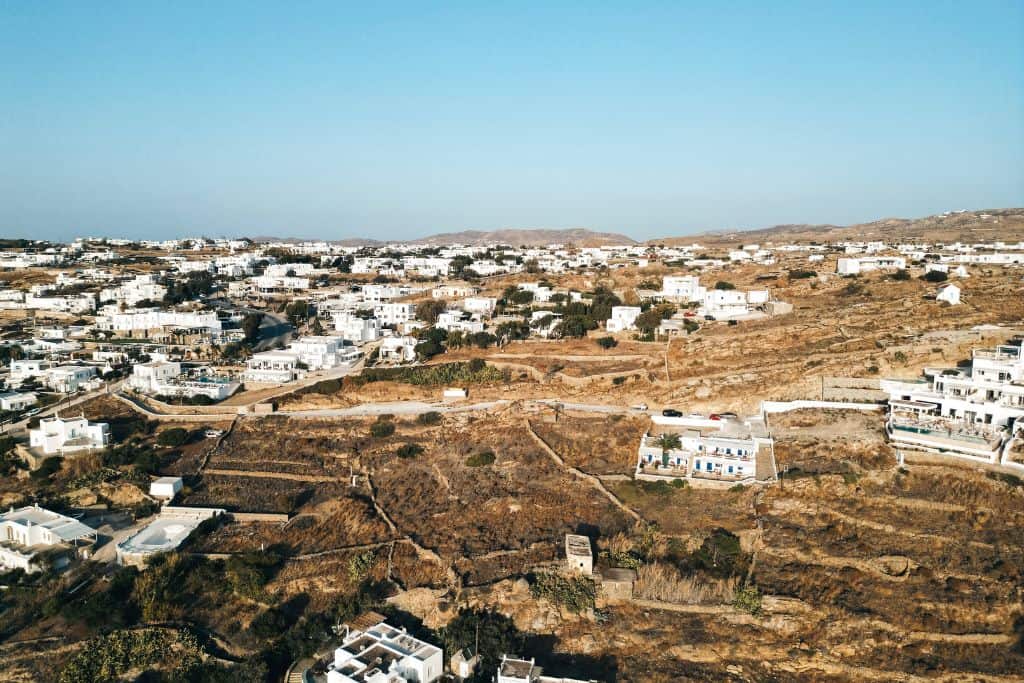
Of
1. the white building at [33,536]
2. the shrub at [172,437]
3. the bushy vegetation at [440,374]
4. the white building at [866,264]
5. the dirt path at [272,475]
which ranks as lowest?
the white building at [33,536]

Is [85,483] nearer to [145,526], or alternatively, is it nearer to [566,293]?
[145,526]

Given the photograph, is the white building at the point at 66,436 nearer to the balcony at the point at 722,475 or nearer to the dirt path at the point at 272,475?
the dirt path at the point at 272,475

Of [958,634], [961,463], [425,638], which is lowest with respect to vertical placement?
[425,638]

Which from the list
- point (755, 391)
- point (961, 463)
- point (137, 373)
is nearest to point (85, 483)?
point (137, 373)

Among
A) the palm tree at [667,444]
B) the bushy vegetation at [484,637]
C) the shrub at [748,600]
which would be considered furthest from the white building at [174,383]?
the shrub at [748,600]

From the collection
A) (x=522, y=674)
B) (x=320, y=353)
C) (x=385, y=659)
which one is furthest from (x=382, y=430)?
(x=522, y=674)

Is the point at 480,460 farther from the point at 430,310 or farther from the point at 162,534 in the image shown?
the point at 430,310
